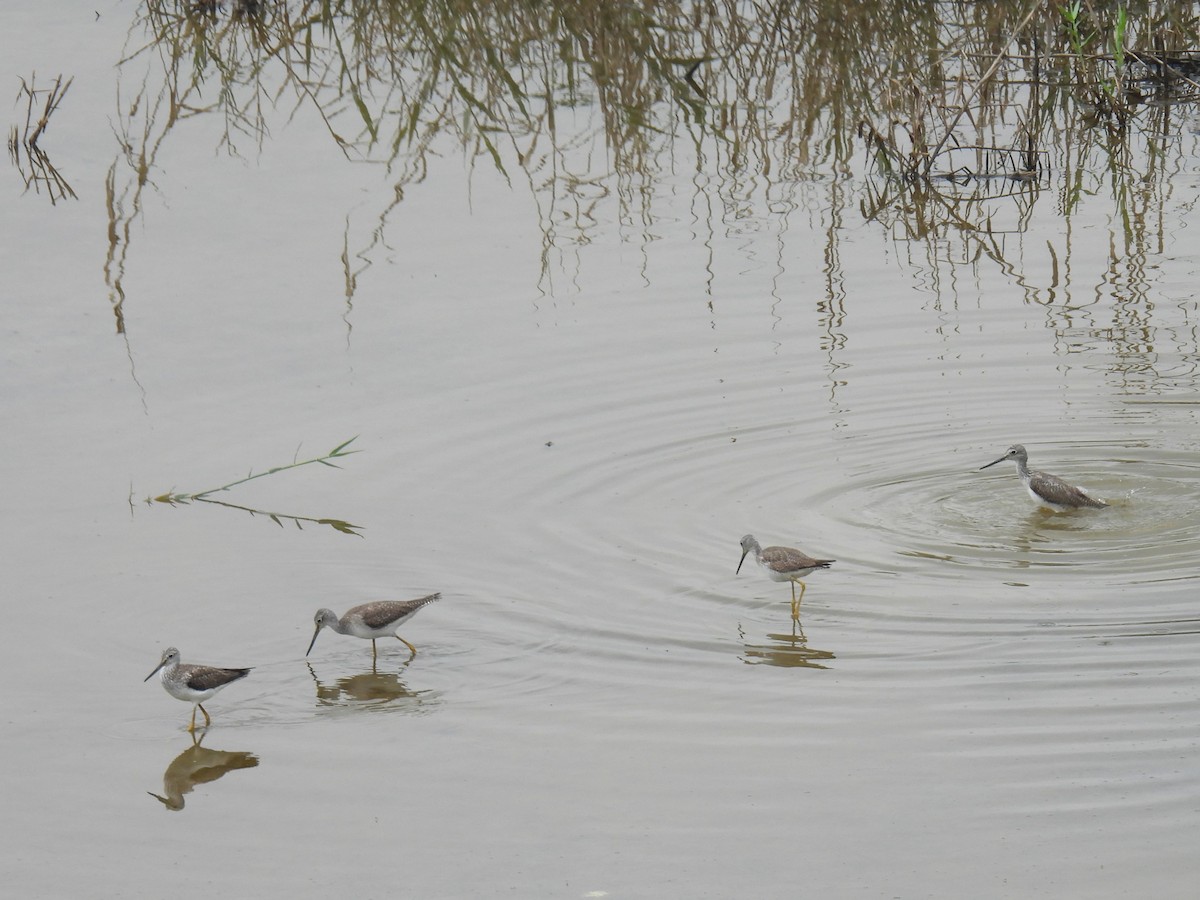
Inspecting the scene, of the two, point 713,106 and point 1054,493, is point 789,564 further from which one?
point 713,106

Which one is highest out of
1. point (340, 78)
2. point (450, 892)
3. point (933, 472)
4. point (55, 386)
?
point (340, 78)

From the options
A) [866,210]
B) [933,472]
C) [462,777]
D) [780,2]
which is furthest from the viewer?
[780,2]

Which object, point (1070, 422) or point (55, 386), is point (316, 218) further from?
point (1070, 422)

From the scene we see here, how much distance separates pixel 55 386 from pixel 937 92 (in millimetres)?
10219

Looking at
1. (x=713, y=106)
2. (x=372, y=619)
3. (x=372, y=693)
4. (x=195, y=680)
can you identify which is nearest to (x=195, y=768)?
(x=195, y=680)

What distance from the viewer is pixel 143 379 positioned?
508 inches

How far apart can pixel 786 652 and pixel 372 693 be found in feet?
6.98

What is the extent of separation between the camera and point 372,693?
28.4 feet

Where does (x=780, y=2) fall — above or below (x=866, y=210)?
above

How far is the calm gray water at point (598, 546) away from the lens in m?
7.04

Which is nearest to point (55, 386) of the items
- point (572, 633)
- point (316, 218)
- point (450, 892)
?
point (316, 218)

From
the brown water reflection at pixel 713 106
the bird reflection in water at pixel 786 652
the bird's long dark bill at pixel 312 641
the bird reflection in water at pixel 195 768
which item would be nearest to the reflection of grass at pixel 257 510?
the bird's long dark bill at pixel 312 641

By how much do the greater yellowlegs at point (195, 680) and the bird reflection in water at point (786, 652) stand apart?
2558mm

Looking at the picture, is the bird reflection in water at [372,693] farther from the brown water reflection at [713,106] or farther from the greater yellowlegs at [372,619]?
the brown water reflection at [713,106]
